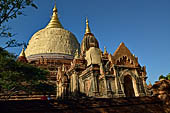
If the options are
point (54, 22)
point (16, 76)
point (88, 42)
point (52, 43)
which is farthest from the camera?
point (54, 22)

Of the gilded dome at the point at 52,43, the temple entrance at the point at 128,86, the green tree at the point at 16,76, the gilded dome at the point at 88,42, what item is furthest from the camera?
the gilded dome at the point at 52,43

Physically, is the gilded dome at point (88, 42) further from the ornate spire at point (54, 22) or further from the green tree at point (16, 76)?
the ornate spire at point (54, 22)

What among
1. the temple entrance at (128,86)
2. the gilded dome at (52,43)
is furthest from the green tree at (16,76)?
the gilded dome at (52,43)

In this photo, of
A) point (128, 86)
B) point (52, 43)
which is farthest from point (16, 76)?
point (52, 43)

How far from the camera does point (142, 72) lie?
51.6 feet

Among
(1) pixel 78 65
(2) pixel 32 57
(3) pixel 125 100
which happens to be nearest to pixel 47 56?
(2) pixel 32 57

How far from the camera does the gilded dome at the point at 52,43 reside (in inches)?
1216

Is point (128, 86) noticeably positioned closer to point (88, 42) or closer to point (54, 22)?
point (88, 42)

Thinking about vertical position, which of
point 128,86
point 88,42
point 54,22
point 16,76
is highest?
point 54,22

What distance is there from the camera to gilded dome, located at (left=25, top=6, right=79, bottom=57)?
3088cm

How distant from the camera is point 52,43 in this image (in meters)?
32.0

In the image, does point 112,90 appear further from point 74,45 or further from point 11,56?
point 74,45

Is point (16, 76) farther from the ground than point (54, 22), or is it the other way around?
point (54, 22)

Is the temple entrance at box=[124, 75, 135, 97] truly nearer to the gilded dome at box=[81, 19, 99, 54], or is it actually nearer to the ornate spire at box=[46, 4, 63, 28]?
the gilded dome at box=[81, 19, 99, 54]
